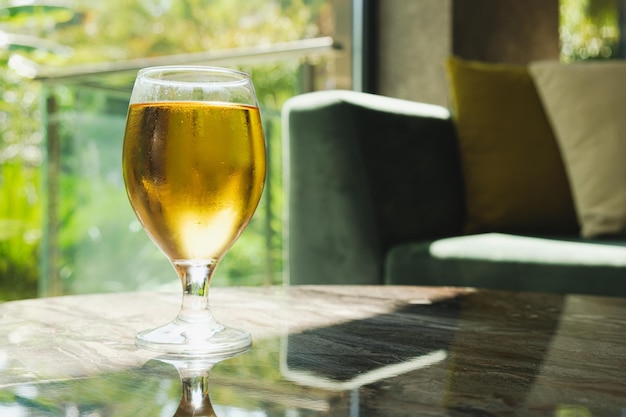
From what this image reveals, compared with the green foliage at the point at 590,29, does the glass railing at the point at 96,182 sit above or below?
below

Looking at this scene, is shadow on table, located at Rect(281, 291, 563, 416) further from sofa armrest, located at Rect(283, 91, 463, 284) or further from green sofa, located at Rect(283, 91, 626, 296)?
sofa armrest, located at Rect(283, 91, 463, 284)

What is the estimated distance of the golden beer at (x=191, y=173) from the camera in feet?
1.55

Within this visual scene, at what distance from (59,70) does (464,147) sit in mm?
1583

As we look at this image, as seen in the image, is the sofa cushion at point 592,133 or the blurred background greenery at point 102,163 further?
the blurred background greenery at point 102,163

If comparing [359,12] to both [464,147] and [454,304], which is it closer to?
[464,147]

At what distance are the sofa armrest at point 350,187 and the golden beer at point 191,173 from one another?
4.44 feet

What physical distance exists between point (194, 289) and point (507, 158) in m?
1.77

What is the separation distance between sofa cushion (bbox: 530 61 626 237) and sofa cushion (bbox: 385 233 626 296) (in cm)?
20

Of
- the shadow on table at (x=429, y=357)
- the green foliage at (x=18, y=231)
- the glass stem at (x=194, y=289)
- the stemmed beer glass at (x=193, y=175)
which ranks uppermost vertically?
the stemmed beer glass at (x=193, y=175)

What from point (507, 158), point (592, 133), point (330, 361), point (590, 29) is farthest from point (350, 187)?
point (590, 29)

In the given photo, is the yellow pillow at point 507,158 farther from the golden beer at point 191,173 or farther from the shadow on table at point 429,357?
the golden beer at point 191,173

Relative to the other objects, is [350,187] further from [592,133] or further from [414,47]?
[414,47]

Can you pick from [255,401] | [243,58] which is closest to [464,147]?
[243,58]

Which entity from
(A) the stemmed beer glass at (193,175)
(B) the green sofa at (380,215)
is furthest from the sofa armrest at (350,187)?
(A) the stemmed beer glass at (193,175)
